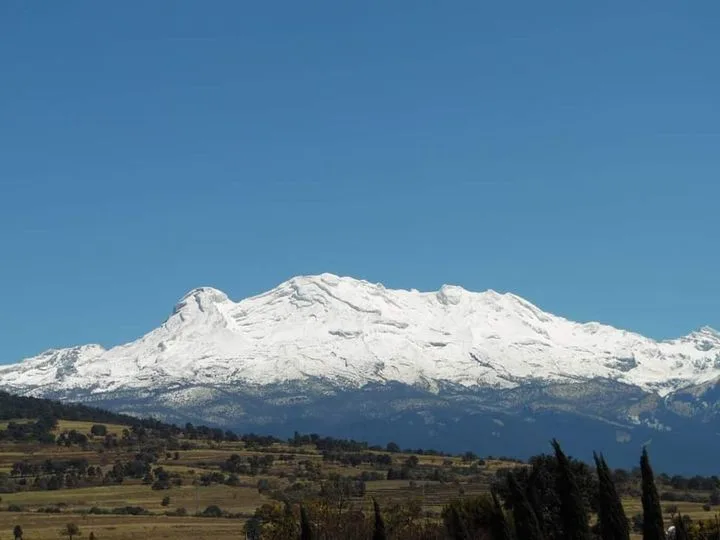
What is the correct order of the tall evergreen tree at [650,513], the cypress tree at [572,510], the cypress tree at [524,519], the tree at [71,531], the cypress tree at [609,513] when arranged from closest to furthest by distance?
1. the tall evergreen tree at [650,513]
2. the cypress tree at [609,513]
3. the cypress tree at [572,510]
4. the cypress tree at [524,519]
5. the tree at [71,531]

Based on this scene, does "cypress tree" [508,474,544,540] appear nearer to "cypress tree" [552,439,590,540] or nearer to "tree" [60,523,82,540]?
"cypress tree" [552,439,590,540]

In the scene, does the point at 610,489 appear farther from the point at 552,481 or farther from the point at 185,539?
the point at 185,539

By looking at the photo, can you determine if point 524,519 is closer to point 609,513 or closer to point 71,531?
point 609,513

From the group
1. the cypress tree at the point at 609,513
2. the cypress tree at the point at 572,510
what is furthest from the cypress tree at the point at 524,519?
the cypress tree at the point at 609,513

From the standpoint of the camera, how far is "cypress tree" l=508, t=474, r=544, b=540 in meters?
99.1

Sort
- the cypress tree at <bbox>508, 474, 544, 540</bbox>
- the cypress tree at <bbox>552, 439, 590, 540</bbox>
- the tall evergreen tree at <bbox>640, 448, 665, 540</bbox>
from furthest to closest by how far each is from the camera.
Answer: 1. the cypress tree at <bbox>508, 474, 544, 540</bbox>
2. the cypress tree at <bbox>552, 439, 590, 540</bbox>
3. the tall evergreen tree at <bbox>640, 448, 665, 540</bbox>

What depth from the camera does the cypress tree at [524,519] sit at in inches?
3903

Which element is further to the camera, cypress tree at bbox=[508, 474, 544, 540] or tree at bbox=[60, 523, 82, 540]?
tree at bbox=[60, 523, 82, 540]

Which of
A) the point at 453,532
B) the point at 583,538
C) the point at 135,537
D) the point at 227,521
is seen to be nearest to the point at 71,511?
the point at 227,521

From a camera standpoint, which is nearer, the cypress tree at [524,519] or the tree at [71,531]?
the cypress tree at [524,519]

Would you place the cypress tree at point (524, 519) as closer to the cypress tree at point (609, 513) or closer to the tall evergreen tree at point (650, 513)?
the cypress tree at point (609, 513)

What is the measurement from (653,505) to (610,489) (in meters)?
3.60

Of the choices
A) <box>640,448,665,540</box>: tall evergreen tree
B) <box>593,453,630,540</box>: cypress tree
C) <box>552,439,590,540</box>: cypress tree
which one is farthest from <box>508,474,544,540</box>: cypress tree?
<box>640,448,665,540</box>: tall evergreen tree

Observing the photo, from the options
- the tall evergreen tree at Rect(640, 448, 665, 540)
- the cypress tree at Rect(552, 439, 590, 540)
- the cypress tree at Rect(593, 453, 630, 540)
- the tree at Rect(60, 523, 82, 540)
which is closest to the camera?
the tall evergreen tree at Rect(640, 448, 665, 540)
